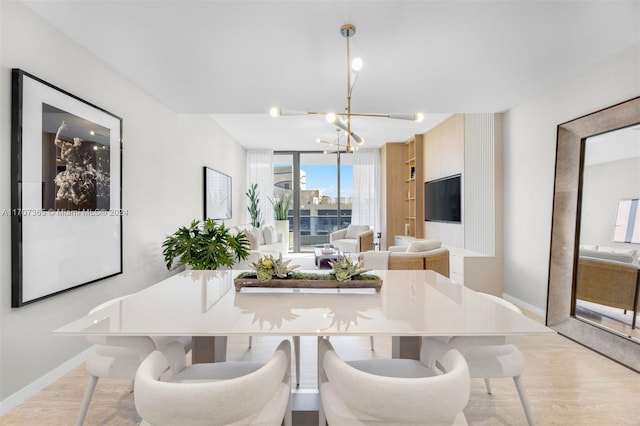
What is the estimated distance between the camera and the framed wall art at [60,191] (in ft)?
6.35

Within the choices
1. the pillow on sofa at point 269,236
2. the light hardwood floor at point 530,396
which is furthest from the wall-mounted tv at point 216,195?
the light hardwood floor at point 530,396

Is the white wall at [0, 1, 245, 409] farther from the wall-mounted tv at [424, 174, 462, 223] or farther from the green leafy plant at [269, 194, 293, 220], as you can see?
the wall-mounted tv at [424, 174, 462, 223]

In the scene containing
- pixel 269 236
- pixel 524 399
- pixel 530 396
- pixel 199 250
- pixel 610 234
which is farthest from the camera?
pixel 269 236

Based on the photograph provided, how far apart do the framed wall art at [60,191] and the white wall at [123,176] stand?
60 mm

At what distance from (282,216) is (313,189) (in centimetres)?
107

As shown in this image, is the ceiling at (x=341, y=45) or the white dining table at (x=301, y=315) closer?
the white dining table at (x=301, y=315)

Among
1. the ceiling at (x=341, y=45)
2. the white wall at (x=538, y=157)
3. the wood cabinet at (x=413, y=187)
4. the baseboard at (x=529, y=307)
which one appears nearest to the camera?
the ceiling at (x=341, y=45)

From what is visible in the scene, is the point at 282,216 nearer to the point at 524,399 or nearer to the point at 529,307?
the point at 529,307

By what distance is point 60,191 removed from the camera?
222 cm

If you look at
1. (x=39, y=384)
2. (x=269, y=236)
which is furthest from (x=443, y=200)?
(x=39, y=384)

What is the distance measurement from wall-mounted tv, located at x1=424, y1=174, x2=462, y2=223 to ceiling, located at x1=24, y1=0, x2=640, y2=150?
160 centimetres

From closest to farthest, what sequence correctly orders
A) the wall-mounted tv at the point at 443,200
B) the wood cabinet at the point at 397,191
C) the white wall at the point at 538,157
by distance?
the white wall at the point at 538,157, the wall-mounted tv at the point at 443,200, the wood cabinet at the point at 397,191

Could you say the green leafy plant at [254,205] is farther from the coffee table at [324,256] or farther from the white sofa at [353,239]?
the coffee table at [324,256]

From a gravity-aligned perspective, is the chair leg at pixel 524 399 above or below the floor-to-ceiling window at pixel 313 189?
below
